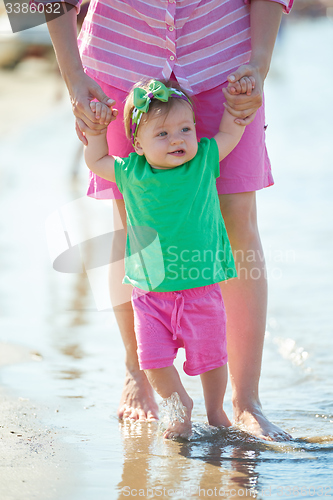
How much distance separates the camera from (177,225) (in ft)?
6.81

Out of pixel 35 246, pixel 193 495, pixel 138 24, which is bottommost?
pixel 193 495

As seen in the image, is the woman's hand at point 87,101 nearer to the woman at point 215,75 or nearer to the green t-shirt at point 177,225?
the woman at point 215,75

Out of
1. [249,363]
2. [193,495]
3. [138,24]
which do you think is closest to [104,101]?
[138,24]

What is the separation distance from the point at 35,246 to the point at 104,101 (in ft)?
8.75

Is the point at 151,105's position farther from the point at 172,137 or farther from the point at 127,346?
the point at 127,346

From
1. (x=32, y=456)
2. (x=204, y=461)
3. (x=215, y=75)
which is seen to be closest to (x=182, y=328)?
(x=204, y=461)

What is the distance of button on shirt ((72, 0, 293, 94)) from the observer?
2.20m

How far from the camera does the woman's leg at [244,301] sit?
7.48 ft

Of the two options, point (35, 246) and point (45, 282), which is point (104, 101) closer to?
point (45, 282)

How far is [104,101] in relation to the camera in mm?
2133

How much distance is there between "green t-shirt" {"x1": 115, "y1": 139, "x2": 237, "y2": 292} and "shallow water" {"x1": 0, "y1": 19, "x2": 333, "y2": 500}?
51 centimetres

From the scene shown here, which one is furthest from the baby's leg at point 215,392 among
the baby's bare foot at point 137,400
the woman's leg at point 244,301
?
the baby's bare foot at point 137,400

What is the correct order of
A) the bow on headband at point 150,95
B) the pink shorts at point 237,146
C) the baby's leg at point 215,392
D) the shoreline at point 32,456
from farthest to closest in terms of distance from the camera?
the pink shorts at point 237,146 → the baby's leg at point 215,392 → the bow on headband at point 150,95 → the shoreline at point 32,456

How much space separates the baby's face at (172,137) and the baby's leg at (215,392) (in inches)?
27.0
